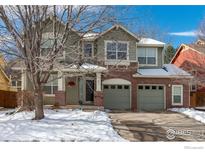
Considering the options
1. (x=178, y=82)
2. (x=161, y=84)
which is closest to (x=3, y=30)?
(x=161, y=84)

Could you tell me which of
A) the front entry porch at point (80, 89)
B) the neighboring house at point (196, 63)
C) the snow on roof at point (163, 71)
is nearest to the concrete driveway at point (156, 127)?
the neighboring house at point (196, 63)

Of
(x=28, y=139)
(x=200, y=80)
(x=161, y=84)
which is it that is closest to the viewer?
(x=28, y=139)

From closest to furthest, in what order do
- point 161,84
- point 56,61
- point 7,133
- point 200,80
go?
point 7,133, point 56,61, point 200,80, point 161,84

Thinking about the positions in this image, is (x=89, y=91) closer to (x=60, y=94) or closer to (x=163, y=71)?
(x=60, y=94)

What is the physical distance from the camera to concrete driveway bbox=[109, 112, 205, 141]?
8.55 m

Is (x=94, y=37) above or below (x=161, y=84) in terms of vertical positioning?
above

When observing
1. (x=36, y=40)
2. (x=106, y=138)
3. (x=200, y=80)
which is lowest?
(x=106, y=138)

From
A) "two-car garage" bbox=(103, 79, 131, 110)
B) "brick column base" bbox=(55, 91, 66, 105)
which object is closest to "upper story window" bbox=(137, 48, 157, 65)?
"two-car garage" bbox=(103, 79, 131, 110)

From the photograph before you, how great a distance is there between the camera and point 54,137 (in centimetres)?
879

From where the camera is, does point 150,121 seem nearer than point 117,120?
Yes

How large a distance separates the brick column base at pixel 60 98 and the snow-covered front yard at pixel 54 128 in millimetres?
1995

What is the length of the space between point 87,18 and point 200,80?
4992mm

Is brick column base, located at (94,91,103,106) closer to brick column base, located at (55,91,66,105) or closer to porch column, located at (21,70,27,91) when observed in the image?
brick column base, located at (55,91,66,105)

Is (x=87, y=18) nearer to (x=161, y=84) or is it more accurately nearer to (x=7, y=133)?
(x=7, y=133)
